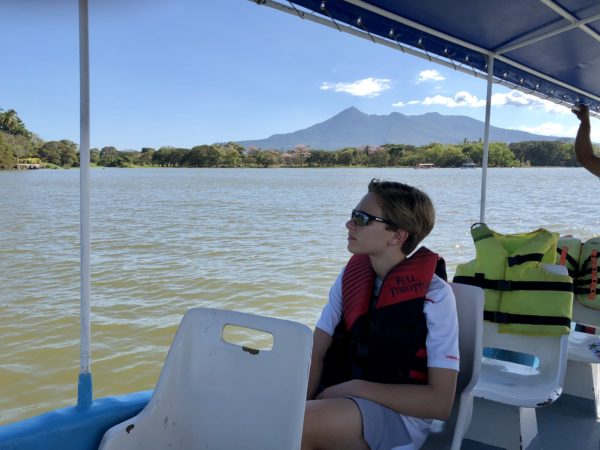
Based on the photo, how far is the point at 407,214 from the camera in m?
1.63

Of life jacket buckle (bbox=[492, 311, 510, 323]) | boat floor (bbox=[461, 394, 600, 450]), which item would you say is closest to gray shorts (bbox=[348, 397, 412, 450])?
boat floor (bbox=[461, 394, 600, 450])

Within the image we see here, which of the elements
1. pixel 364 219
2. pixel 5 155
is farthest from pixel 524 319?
pixel 5 155

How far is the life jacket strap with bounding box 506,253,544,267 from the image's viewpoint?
2.29 meters

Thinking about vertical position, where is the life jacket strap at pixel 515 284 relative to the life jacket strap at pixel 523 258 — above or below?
below

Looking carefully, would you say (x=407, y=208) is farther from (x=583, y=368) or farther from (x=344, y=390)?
(x=583, y=368)

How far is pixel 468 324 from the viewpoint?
1702 mm

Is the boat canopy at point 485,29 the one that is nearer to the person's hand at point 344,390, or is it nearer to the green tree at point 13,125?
the person's hand at point 344,390

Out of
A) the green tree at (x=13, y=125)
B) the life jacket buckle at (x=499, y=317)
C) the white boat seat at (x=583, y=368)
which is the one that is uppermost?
the green tree at (x=13, y=125)

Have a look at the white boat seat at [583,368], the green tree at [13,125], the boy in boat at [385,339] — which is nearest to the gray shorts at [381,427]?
the boy in boat at [385,339]

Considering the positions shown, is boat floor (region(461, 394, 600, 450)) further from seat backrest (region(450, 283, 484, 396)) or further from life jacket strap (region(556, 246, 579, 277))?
life jacket strap (region(556, 246, 579, 277))

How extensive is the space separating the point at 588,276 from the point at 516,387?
114 centimetres

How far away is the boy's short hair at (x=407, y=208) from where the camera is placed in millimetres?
1630

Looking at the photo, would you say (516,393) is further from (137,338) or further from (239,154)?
(239,154)

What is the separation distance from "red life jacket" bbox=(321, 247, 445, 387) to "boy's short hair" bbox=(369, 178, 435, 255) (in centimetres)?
6
